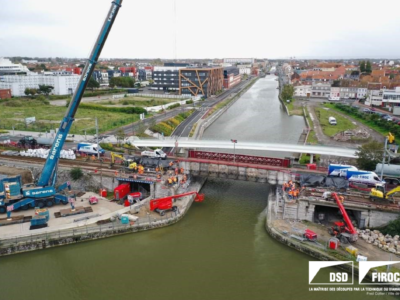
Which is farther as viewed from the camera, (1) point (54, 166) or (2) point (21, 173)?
(2) point (21, 173)

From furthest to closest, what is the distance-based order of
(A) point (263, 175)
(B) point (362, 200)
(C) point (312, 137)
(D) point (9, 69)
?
(D) point (9, 69), (C) point (312, 137), (A) point (263, 175), (B) point (362, 200)

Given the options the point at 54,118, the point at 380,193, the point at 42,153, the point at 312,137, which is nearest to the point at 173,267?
the point at 380,193

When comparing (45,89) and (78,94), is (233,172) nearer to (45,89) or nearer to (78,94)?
(78,94)

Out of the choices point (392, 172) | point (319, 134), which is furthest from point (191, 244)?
point (319, 134)

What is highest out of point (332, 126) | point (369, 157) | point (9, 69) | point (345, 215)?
point (9, 69)

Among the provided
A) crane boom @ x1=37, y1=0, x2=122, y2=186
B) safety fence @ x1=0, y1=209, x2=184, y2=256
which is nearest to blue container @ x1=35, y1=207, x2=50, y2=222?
safety fence @ x1=0, y1=209, x2=184, y2=256
